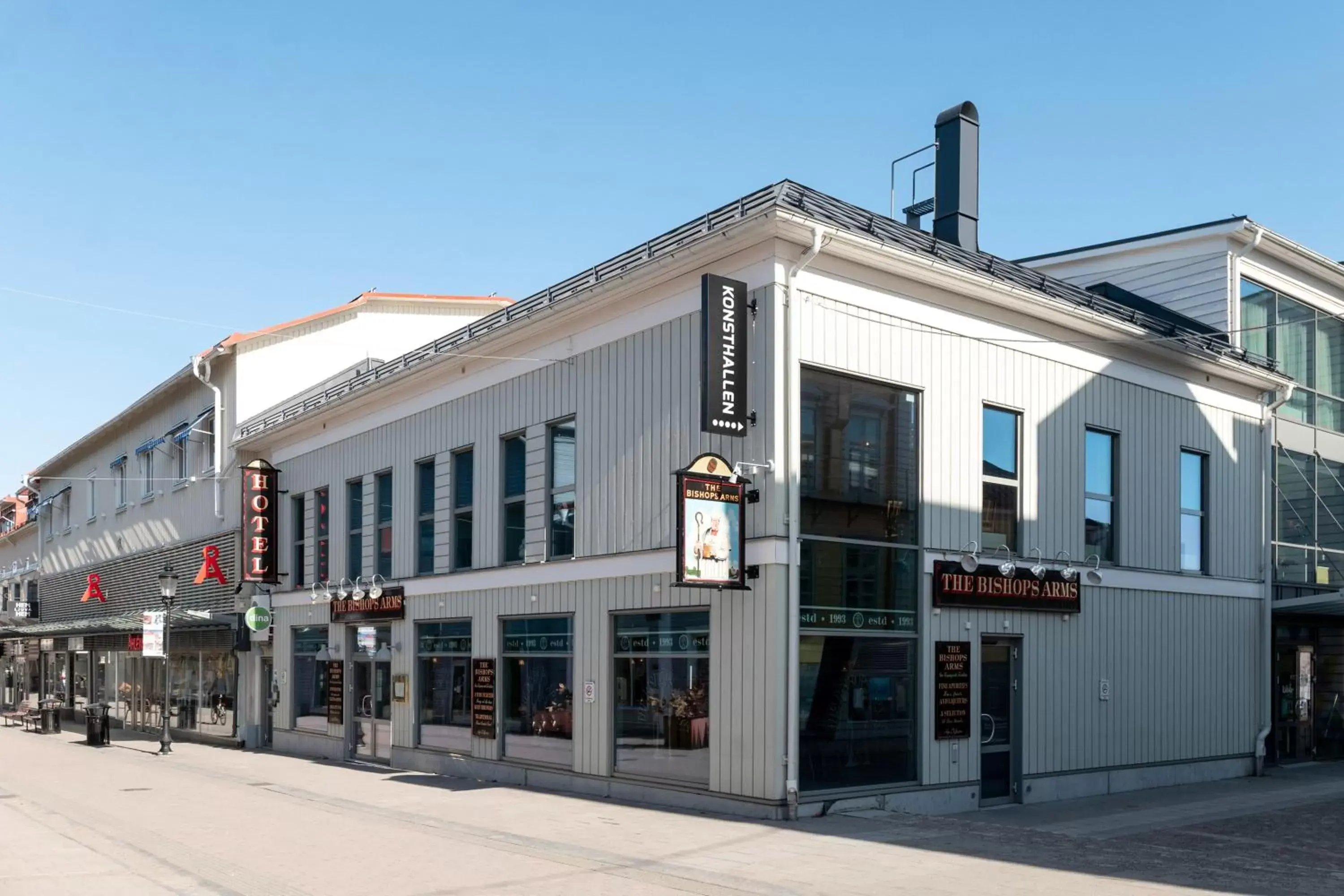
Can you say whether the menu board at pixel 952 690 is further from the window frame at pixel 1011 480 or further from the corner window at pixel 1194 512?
the corner window at pixel 1194 512

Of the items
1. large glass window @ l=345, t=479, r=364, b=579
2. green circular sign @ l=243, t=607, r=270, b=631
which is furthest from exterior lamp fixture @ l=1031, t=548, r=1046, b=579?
green circular sign @ l=243, t=607, r=270, b=631

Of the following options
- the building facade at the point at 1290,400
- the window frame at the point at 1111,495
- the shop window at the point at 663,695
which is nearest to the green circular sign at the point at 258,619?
the shop window at the point at 663,695

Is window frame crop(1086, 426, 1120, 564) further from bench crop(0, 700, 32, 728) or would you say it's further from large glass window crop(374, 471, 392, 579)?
bench crop(0, 700, 32, 728)

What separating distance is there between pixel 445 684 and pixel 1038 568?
30.8ft

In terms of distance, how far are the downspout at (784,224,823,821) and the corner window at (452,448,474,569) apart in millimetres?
7297

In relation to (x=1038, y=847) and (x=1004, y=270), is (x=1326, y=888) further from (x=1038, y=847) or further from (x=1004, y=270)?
(x=1004, y=270)

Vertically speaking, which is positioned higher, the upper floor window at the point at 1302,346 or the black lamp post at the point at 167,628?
the upper floor window at the point at 1302,346

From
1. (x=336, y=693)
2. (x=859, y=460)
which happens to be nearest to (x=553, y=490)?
(x=859, y=460)

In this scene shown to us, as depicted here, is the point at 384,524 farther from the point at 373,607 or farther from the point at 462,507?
the point at 462,507

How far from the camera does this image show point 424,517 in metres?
21.2

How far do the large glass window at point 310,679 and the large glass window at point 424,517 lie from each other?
400 cm

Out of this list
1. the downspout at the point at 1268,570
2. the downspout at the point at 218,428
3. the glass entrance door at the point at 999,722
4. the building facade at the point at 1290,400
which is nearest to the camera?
the glass entrance door at the point at 999,722

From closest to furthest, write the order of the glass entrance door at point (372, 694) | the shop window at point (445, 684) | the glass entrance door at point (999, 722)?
the glass entrance door at point (999, 722) < the shop window at point (445, 684) < the glass entrance door at point (372, 694)

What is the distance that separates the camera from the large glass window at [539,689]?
17188 millimetres
